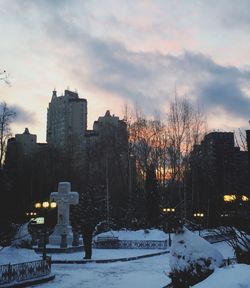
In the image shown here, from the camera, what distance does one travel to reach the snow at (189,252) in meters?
11.5

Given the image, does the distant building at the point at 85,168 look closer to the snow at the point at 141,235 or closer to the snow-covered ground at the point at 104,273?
the snow at the point at 141,235

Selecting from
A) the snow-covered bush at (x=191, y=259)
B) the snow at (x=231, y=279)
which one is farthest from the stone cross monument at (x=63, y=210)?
the snow at (x=231, y=279)

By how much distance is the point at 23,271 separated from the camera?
653 inches

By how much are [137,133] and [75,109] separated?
60607 millimetres

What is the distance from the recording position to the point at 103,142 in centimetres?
5622

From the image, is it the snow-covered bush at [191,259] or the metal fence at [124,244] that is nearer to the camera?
the snow-covered bush at [191,259]

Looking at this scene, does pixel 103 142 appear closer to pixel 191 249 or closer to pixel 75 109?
pixel 191 249

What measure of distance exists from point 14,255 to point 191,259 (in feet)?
28.7

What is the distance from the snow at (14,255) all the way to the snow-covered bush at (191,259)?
7.65m

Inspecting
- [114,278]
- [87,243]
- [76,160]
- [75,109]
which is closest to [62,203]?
[87,243]

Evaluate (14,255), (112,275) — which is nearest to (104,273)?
(112,275)

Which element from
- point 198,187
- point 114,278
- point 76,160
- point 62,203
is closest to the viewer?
point 114,278

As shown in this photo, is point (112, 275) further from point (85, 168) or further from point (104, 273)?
point (85, 168)

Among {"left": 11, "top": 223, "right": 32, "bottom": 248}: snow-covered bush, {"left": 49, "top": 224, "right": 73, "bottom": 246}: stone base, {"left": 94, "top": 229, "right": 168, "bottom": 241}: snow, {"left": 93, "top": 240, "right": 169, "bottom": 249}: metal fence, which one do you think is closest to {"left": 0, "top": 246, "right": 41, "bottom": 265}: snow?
{"left": 11, "top": 223, "right": 32, "bottom": 248}: snow-covered bush
